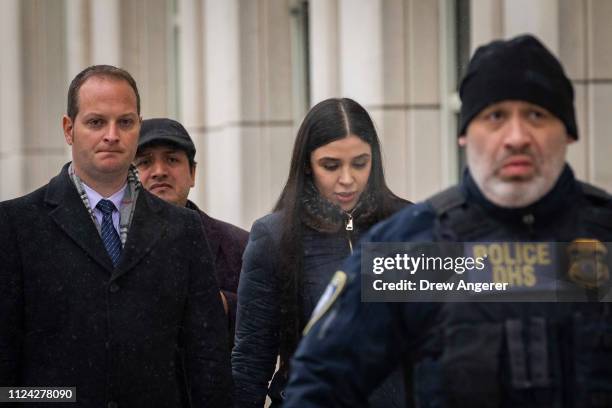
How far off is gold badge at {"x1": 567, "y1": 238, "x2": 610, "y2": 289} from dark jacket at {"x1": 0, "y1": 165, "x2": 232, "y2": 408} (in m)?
1.83

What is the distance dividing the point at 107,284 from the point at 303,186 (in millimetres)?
978

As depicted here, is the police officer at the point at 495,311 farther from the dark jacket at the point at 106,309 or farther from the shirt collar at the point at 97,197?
the shirt collar at the point at 97,197

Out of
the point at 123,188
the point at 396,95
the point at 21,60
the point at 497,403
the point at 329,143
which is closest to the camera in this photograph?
the point at 497,403

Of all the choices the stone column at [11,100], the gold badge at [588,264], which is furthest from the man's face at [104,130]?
the stone column at [11,100]

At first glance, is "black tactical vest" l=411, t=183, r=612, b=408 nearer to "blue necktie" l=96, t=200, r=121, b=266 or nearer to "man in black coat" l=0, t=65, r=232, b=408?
"man in black coat" l=0, t=65, r=232, b=408

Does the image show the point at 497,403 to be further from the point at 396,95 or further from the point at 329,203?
the point at 396,95

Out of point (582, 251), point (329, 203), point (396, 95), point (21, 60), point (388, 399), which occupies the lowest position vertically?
point (388, 399)

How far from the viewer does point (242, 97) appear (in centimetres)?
1296

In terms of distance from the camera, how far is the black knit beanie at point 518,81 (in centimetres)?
333

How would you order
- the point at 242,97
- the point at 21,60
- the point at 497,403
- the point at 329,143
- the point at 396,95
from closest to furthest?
1. the point at 497,403
2. the point at 329,143
3. the point at 396,95
4. the point at 242,97
5. the point at 21,60

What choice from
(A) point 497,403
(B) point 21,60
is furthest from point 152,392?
(B) point 21,60

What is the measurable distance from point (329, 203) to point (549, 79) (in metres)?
1.97

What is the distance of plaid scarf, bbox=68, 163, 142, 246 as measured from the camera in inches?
190

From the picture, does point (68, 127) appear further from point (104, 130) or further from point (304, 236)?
point (304, 236)
